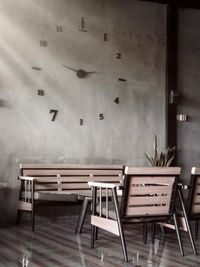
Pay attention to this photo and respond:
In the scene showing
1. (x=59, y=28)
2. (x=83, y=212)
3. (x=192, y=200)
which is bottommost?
(x=83, y=212)

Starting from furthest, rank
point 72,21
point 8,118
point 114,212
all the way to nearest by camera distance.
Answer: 1. point 72,21
2. point 8,118
3. point 114,212

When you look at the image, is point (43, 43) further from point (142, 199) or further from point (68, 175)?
point (142, 199)

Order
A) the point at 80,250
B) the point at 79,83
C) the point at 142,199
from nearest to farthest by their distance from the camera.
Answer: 1. the point at 142,199
2. the point at 80,250
3. the point at 79,83

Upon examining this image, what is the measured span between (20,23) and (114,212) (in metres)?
3.35

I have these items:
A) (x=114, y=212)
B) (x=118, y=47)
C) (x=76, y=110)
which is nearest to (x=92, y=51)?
(x=118, y=47)

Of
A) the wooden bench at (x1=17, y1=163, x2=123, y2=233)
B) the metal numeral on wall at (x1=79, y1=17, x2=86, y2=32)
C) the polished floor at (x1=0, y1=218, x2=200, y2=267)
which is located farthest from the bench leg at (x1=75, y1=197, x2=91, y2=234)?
the metal numeral on wall at (x1=79, y1=17, x2=86, y2=32)

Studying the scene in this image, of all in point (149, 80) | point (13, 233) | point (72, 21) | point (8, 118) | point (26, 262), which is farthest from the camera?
point (149, 80)

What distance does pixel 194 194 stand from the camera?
421 centimetres

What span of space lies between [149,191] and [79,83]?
2.91 metres

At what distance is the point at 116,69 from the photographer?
6.73 meters

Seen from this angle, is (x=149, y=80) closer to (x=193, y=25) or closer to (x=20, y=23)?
(x=193, y=25)

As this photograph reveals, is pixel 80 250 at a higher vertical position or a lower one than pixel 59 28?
lower

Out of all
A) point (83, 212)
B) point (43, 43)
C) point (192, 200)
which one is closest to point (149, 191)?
point (192, 200)

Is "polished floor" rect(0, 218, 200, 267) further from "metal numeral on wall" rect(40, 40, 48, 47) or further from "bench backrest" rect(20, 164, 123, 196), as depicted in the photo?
"metal numeral on wall" rect(40, 40, 48, 47)
